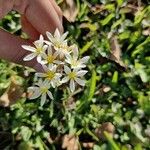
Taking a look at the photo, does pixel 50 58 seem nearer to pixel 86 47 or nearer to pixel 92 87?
pixel 92 87

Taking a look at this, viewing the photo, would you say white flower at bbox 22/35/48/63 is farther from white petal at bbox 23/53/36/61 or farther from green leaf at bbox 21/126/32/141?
green leaf at bbox 21/126/32/141

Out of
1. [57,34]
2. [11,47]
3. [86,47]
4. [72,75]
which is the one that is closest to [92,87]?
[86,47]

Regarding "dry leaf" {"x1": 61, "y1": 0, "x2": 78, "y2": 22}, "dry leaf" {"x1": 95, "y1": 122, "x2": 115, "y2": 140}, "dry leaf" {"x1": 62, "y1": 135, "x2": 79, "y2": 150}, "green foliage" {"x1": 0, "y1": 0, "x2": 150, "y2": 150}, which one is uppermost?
"dry leaf" {"x1": 61, "y1": 0, "x2": 78, "y2": 22}

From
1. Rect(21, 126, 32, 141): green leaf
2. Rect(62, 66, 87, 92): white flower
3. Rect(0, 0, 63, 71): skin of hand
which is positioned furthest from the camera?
Rect(21, 126, 32, 141): green leaf

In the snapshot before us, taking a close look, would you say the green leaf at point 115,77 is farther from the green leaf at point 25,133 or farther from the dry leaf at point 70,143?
the green leaf at point 25,133

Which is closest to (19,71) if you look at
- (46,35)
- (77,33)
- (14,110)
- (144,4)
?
(14,110)

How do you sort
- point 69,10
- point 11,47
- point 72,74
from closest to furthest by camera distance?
point 11,47, point 72,74, point 69,10

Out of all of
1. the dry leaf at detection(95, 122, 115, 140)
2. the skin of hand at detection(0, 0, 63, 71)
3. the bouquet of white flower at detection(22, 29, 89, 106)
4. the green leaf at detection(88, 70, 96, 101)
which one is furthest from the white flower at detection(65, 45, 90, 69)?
the dry leaf at detection(95, 122, 115, 140)
